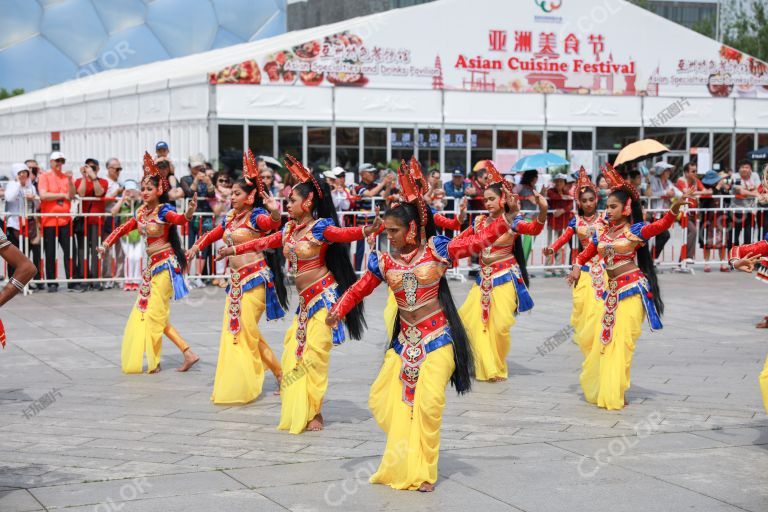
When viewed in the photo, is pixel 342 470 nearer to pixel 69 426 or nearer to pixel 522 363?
pixel 69 426

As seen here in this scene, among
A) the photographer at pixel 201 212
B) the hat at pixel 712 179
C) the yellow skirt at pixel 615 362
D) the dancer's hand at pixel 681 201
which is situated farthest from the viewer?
the hat at pixel 712 179

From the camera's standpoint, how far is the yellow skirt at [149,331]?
31.3ft

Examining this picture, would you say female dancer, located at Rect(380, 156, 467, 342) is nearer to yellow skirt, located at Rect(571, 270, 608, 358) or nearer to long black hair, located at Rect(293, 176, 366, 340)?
long black hair, located at Rect(293, 176, 366, 340)

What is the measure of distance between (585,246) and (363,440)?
3261mm

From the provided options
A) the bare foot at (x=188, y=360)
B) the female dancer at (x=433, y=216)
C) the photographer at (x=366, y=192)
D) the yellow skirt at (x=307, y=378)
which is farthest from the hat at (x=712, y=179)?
the yellow skirt at (x=307, y=378)

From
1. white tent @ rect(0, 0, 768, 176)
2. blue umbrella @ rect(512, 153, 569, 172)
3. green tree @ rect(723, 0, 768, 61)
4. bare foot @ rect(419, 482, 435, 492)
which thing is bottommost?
bare foot @ rect(419, 482, 435, 492)

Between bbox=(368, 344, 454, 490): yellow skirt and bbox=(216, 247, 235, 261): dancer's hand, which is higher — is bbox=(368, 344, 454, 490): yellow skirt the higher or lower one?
the lower one

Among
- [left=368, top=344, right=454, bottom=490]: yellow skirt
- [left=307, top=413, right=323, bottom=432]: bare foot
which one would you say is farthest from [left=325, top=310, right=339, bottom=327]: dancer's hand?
[left=307, top=413, right=323, bottom=432]: bare foot

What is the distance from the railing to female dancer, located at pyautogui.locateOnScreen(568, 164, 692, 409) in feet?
15.2

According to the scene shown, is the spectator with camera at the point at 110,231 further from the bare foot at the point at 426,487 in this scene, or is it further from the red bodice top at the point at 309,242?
the bare foot at the point at 426,487

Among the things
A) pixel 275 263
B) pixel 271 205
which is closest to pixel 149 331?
pixel 275 263

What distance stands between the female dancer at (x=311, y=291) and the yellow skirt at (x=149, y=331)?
2.28 meters

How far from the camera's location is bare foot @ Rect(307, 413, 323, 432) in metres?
7.39

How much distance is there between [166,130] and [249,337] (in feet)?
60.7
